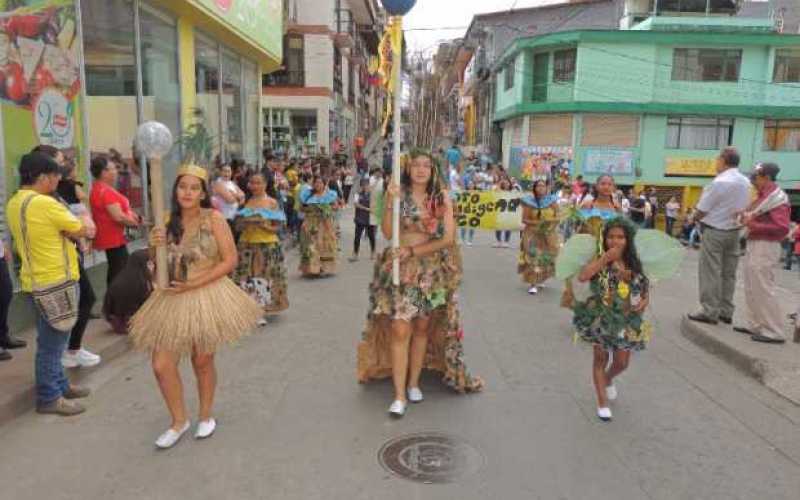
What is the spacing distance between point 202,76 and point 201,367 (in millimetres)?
8358

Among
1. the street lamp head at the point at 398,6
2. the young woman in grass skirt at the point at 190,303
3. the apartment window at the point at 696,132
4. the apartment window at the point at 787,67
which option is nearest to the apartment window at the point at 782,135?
the apartment window at the point at 696,132

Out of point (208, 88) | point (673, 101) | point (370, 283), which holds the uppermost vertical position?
point (673, 101)

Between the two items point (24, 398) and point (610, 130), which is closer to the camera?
point (24, 398)

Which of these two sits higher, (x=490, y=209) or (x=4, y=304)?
(x=490, y=209)

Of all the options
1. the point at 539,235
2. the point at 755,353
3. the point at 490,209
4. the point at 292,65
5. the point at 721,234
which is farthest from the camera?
the point at 292,65

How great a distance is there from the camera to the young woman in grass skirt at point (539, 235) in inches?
334

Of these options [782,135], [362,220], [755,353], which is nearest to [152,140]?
[755,353]

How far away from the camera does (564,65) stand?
89.8 feet

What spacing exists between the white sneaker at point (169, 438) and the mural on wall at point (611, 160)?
83.0ft

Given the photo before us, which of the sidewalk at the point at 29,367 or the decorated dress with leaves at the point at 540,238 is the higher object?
the decorated dress with leaves at the point at 540,238

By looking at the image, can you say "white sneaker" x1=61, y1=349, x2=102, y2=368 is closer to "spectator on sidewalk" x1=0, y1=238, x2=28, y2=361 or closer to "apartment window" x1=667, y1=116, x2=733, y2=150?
"spectator on sidewalk" x1=0, y1=238, x2=28, y2=361

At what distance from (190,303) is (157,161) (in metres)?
0.86

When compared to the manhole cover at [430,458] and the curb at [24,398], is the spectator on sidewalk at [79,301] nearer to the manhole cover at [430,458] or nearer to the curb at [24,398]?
the curb at [24,398]

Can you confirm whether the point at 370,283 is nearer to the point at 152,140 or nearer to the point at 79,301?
the point at 152,140
